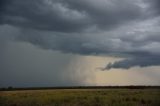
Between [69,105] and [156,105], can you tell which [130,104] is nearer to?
[156,105]

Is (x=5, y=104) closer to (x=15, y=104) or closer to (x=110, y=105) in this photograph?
(x=15, y=104)

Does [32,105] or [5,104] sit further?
[5,104]

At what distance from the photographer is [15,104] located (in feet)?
108

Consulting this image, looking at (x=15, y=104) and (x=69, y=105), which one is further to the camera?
(x=15, y=104)

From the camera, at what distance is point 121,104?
1225 inches

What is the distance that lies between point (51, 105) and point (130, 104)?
7.52m

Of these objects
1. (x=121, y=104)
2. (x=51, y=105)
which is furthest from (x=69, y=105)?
(x=121, y=104)

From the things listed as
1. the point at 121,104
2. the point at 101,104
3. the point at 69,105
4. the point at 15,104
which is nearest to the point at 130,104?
the point at 121,104

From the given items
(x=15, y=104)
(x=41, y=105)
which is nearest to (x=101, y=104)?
(x=41, y=105)

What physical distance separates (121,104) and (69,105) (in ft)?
17.1

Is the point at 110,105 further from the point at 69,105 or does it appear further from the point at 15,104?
the point at 15,104

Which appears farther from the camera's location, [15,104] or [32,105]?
[15,104]

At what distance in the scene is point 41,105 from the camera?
30.4 meters

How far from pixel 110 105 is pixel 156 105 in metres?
4.13
